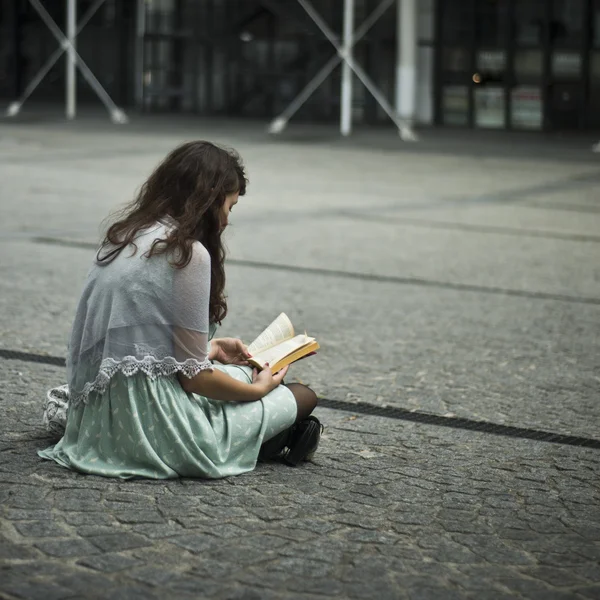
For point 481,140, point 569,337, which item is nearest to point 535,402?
point 569,337

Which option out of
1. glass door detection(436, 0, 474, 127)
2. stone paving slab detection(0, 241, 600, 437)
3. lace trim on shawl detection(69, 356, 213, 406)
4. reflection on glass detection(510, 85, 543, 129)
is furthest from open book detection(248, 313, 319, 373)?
glass door detection(436, 0, 474, 127)

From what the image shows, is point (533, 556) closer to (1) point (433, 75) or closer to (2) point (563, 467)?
(2) point (563, 467)

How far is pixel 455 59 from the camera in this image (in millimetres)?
27562

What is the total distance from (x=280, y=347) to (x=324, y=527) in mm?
900

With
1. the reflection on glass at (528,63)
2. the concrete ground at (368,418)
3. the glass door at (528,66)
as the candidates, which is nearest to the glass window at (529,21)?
the glass door at (528,66)

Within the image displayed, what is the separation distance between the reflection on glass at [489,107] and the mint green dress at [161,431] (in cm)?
2345

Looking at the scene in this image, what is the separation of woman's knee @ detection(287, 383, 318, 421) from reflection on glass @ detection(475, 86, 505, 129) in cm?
2322

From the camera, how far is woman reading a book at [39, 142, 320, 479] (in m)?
4.38

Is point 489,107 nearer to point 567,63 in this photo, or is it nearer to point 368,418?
point 567,63

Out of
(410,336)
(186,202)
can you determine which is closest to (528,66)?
(410,336)

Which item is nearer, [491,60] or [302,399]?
[302,399]

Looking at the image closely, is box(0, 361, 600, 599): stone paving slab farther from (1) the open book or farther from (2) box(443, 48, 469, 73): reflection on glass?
(2) box(443, 48, 469, 73): reflection on glass

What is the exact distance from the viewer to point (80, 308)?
179 inches

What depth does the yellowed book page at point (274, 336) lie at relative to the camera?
4.88 meters
